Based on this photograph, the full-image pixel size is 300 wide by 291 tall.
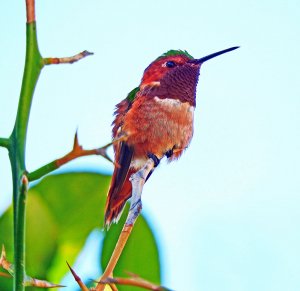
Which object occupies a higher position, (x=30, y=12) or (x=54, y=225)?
(x=30, y=12)

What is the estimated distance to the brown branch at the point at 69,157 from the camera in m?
0.70

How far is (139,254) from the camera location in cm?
127

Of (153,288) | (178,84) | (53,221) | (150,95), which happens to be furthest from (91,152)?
(178,84)

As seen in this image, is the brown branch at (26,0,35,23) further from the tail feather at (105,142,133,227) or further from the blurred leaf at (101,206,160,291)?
the blurred leaf at (101,206,160,291)

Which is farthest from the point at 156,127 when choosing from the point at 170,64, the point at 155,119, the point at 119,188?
the point at 170,64

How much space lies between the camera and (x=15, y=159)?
2.35ft

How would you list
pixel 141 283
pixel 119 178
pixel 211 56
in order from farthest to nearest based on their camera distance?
pixel 211 56, pixel 119 178, pixel 141 283

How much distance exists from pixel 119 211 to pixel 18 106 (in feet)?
2.37

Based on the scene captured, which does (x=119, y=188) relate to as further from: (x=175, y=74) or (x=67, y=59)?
(x=67, y=59)

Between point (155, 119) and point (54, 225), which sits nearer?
point (54, 225)

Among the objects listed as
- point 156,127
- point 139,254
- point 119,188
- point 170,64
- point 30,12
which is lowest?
point 139,254

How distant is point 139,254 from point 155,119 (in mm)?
341

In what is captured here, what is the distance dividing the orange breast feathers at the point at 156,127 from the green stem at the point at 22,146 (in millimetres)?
545

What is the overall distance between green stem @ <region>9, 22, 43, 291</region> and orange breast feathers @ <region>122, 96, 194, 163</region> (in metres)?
0.54
